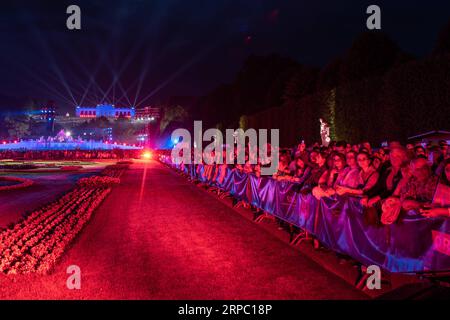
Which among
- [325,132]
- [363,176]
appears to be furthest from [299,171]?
[325,132]

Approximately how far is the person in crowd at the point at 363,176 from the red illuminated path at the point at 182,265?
157 cm

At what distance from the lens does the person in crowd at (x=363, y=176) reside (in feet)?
26.7

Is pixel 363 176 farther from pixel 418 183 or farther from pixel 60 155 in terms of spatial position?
pixel 60 155

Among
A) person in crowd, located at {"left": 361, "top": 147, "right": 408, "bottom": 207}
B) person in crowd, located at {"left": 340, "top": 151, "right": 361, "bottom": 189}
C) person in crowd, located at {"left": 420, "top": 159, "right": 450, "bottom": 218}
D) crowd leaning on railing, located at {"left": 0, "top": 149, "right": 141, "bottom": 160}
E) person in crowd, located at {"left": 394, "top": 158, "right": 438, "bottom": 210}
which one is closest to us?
person in crowd, located at {"left": 420, "top": 159, "right": 450, "bottom": 218}

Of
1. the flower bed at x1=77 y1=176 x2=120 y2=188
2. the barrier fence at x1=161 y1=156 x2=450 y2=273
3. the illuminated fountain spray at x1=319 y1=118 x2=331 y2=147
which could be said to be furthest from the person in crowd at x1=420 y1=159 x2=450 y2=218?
A: the illuminated fountain spray at x1=319 y1=118 x2=331 y2=147

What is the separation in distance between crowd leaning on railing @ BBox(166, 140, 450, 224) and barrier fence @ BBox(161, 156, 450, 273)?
0.18 m

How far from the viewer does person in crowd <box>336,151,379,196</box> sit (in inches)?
321

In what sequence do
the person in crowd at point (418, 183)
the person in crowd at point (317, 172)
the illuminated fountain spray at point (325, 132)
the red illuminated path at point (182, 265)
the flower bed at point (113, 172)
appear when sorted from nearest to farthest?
the red illuminated path at point (182, 265)
the person in crowd at point (418, 183)
the person in crowd at point (317, 172)
the illuminated fountain spray at point (325, 132)
the flower bed at point (113, 172)

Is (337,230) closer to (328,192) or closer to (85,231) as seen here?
(328,192)

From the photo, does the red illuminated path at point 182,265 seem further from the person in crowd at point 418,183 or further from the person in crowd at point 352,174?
the person in crowd at point 418,183

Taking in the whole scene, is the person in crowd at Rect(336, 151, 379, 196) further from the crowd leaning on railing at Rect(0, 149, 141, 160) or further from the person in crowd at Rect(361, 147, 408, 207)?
the crowd leaning on railing at Rect(0, 149, 141, 160)

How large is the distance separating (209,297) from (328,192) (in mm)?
3546

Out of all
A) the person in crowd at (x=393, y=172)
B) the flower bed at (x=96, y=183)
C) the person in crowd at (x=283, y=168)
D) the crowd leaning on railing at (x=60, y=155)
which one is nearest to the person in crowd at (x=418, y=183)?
the person in crowd at (x=393, y=172)

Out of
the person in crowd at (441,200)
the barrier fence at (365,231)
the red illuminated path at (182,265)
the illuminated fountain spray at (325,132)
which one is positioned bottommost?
the red illuminated path at (182,265)
